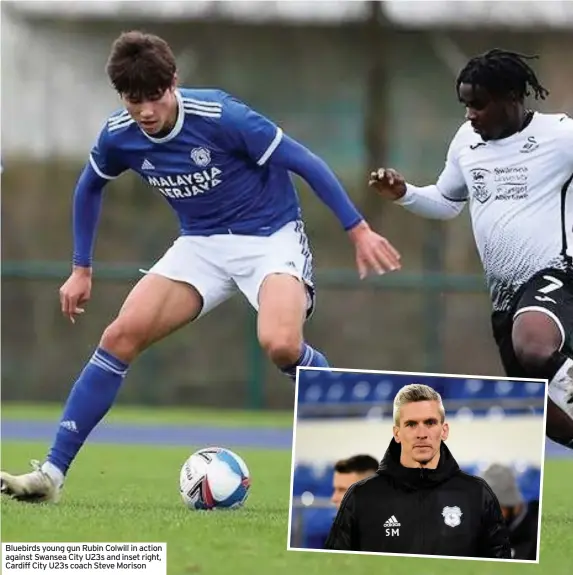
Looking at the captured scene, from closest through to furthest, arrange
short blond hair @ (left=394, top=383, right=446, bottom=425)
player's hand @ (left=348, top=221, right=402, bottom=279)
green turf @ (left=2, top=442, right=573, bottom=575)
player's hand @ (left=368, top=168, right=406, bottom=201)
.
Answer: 1. green turf @ (left=2, top=442, right=573, bottom=575)
2. short blond hair @ (left=394, top=383, right=446, bottom=425)
3. player's hand @ (left=348, top=221, right=402, bottom=279)
4. player's hand @ (left=368, top=168, right=406, bottom=201)

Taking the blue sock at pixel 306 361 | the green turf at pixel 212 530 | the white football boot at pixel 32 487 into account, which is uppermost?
the blue sock at pixel 306 361

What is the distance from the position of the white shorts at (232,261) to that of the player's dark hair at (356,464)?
137 centimetres

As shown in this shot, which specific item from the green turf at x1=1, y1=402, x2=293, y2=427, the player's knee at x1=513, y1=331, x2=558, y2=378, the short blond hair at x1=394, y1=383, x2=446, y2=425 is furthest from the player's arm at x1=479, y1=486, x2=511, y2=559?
the green turf at x1=1, y1=402, x2=293, y2=427

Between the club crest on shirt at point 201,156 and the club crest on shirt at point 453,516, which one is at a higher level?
the club crest on shirt at point 201,156

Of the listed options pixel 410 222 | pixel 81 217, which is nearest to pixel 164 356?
pixel 410 222

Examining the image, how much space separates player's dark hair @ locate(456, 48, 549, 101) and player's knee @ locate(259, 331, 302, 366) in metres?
1.20

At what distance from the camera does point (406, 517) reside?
14.9ft

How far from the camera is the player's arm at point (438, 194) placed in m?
A: 6.10

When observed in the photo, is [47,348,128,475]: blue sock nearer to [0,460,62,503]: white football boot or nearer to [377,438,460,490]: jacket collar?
[0,460,62,503]: white football boot

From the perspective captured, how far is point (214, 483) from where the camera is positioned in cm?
579

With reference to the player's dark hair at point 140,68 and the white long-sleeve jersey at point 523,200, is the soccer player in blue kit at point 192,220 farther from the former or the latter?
the white long-sleeve jersey at point 523,200

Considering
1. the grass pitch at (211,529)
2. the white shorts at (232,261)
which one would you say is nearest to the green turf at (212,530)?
the grass pitch at (211,529)

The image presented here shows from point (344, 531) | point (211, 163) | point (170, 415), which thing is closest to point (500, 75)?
point (211, 163)

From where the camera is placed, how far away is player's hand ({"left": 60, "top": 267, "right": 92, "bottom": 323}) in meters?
6.12
